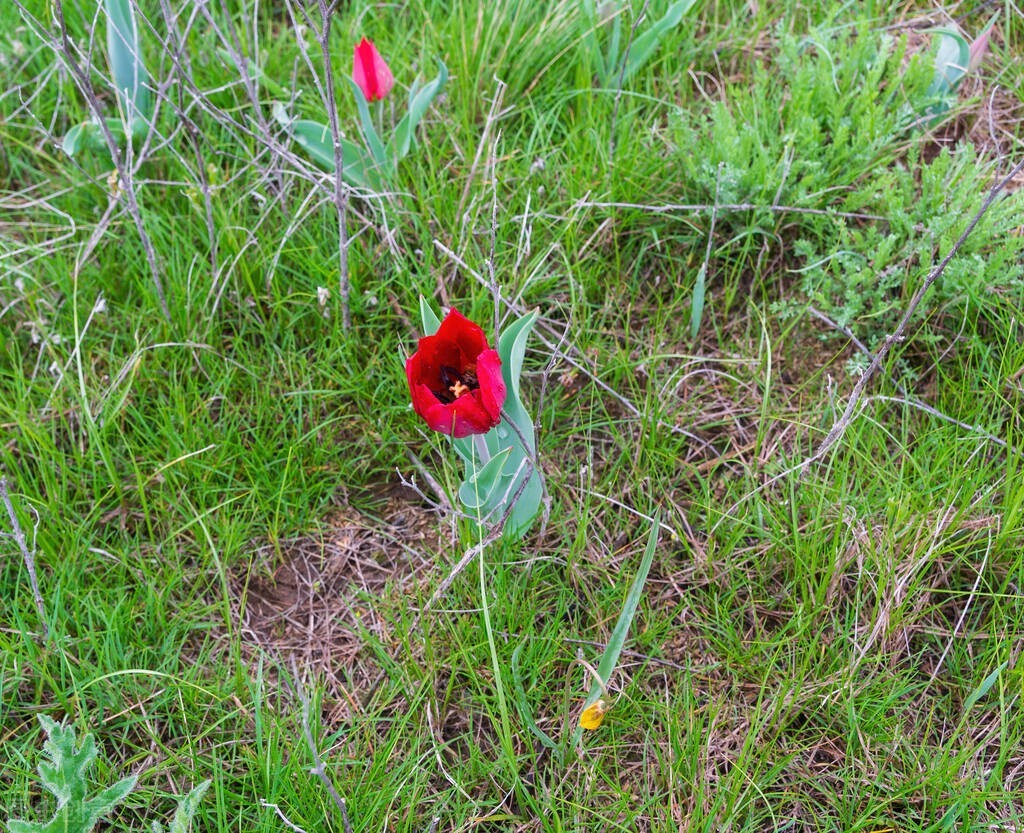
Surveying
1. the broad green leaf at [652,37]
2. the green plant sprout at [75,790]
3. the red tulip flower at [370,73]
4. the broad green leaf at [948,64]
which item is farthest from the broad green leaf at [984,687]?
the red tulip flower at [370,73]

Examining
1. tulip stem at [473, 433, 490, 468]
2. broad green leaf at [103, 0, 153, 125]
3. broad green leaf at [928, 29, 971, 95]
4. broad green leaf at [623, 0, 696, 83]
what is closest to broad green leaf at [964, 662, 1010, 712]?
tulip stem at [473, 433, 490, 468]

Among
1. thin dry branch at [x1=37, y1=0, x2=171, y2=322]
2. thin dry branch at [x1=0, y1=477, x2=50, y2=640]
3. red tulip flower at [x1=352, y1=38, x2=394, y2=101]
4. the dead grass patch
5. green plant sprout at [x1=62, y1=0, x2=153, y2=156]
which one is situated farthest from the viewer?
green plant sprout at [x1=62, y1=0, x2=153, y2=156]

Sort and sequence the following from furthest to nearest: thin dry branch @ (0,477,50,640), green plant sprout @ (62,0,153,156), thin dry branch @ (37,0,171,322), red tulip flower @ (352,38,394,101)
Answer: green plant sprout @ (62,0,153,156)
red tulip flower @ (352,38,394,101)
thin dry branch @ (37,0,171,322)
thin dry branch @ (0,477,50,640)

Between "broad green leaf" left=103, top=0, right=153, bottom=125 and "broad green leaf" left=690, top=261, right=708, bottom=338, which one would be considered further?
"broad green leaf" left=103, top=0, right=153, bottom=125

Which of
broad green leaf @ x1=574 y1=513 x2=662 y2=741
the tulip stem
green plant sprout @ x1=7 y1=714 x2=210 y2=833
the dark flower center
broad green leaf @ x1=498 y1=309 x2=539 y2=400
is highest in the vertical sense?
broad green leaf @ x1=498 y1=309 x2=539 y2=400

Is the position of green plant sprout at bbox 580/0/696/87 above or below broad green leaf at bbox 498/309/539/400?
above

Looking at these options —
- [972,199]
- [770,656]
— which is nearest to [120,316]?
[770,656]

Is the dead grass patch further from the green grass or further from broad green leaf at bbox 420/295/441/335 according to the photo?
broad green leaf at bbox 420/295/441/335
